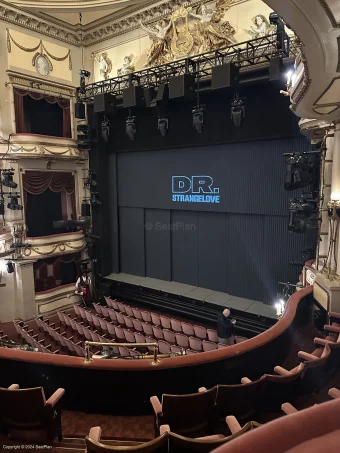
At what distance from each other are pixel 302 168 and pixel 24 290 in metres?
9.72

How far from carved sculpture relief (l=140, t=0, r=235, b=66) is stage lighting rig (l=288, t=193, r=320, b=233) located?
532cm

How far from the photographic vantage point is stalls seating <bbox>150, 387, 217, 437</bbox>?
294 centimetres

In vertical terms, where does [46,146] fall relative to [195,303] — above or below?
above

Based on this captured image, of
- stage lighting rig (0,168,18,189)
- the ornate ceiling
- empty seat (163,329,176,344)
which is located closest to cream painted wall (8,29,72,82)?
the ornate ceiling

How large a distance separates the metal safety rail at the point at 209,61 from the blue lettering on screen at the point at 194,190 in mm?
3315

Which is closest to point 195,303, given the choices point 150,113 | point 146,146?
point 146,146

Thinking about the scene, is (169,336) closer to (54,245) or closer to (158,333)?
(158,333)

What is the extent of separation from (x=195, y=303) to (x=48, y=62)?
1012cm

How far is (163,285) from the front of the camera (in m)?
12.3

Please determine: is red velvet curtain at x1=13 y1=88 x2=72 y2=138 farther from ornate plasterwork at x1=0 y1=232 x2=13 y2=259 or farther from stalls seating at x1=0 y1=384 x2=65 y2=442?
stalls seating at x1=0 y1=384 x2=65 y2=442

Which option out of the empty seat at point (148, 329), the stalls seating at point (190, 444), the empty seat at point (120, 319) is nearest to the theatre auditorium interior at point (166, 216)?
the stalls seating at point (190, 444)

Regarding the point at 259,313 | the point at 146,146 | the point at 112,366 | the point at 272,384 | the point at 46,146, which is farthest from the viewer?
the point at 146,146

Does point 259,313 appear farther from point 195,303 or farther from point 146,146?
point 146,146

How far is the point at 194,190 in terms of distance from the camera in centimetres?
1162
